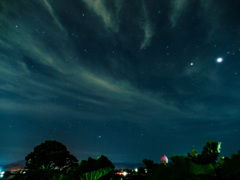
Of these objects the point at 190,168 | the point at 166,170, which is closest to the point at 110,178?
the point at 166,170

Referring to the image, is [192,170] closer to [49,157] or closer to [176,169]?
[176,169]

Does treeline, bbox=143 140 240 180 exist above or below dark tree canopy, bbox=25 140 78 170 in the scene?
below

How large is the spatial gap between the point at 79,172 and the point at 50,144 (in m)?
40.1

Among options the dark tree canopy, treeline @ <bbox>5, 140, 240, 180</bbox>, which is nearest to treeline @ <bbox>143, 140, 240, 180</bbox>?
treeline @ <bbox>5, 140, 240, 180</bbox>

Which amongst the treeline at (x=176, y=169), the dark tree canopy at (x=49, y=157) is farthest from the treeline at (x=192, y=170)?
the dark tree canopy at (x=49, y=157)

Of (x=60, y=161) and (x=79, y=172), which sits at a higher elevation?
(x=60, y=161)

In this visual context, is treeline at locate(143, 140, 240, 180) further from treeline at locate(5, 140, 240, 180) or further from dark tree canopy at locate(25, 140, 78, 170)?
dark tree canopy at locate(25, 140, 78, 170)

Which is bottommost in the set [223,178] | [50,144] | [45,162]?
[223,178]

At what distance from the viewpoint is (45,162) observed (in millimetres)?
33469

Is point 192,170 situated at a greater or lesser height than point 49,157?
lesser

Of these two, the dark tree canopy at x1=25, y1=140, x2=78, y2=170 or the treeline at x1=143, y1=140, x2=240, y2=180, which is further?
the dark tree canopy at x1=25, y1=140, x2=78, y2=170

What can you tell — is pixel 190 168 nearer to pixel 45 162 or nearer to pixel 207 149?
pixel 207 149

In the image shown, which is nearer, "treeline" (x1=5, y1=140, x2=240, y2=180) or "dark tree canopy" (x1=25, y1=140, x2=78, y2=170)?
"treeline" (x1=5, y1=140, x2=240, y2=180)

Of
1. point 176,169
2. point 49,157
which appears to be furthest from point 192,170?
point 49,157
